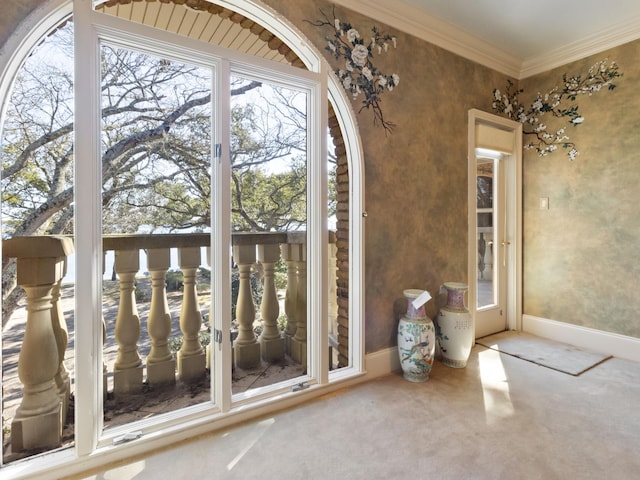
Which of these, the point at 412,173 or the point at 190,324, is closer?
the point at 190,324

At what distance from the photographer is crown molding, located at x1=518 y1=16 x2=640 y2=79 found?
2453mm

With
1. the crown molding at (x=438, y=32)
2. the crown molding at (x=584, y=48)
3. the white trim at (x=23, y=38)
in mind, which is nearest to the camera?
the white trim at (x=23, y=38)

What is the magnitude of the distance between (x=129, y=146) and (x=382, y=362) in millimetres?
2005

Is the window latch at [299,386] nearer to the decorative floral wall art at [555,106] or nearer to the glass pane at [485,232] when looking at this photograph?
the glass pane at [485,232]

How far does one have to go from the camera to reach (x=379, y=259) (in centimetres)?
223

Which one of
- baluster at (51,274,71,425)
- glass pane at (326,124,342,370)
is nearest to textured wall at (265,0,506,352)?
glass pane at (326,124,342,370)

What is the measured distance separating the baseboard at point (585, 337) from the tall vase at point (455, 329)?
3.81 feet

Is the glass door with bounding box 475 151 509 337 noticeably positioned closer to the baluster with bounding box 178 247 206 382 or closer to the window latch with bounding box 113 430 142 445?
the baluster with bounding box 178 247 206 382

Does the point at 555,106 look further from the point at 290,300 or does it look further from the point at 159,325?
the point at 159,325

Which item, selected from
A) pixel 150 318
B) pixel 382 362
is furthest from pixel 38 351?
→ pixel 382 362

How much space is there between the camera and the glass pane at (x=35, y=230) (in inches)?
56.3

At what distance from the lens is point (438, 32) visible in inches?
96.0

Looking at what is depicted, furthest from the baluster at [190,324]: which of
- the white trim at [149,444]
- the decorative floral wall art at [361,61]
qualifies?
the decorative floral wall art at [361,61]

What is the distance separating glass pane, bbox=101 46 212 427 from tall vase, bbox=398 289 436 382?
125 centimetres
